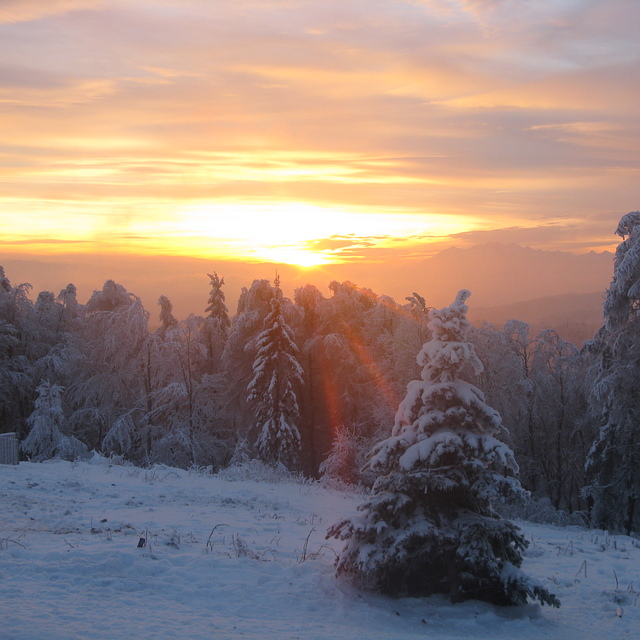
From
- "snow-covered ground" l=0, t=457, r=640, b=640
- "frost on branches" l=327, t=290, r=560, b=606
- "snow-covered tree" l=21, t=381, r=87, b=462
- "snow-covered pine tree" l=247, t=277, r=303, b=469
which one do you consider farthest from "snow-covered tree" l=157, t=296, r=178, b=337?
"frost on branches" l=327, t=290, r=560, b=606

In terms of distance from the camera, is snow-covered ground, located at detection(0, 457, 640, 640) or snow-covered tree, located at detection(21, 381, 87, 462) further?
snow-covered tree, located at detection(21, 381, 87, 462)

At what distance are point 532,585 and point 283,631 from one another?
10.3 ft

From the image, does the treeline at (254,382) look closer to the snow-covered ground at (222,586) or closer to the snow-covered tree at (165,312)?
the snow-covered tree at (165,312)

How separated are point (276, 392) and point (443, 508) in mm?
27464

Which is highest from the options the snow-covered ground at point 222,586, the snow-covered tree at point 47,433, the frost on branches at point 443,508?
the frost on branches at point 443,508

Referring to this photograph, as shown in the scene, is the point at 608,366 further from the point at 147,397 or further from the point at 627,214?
the point at 147,397

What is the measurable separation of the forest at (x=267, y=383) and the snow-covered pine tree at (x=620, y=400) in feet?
18.3

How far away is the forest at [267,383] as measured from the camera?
33156 millimetres

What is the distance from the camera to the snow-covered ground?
695 cm

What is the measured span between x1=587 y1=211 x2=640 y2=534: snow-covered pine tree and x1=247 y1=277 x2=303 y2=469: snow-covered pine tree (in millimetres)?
17023

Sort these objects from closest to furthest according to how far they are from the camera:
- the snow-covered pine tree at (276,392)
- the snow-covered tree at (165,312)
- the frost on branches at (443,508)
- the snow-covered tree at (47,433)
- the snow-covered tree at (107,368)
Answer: the frost on branches at (443,508), the snow-covered tree at (47,433), the snow-covered pine tree at (276,392), the snow-covered tree at (107,368), the snow-covered tree at (165,312)

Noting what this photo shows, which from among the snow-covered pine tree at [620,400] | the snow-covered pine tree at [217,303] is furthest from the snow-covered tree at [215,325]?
the snow-covered pine tree at [620,400]

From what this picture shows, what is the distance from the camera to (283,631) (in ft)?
23.1

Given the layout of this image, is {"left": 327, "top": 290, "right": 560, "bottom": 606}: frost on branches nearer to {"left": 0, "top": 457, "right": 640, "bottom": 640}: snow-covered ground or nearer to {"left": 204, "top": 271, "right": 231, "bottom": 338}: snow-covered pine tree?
{"left": 0, "top": 457, "right": 640, "bottom": 640}: snow-covered ground
